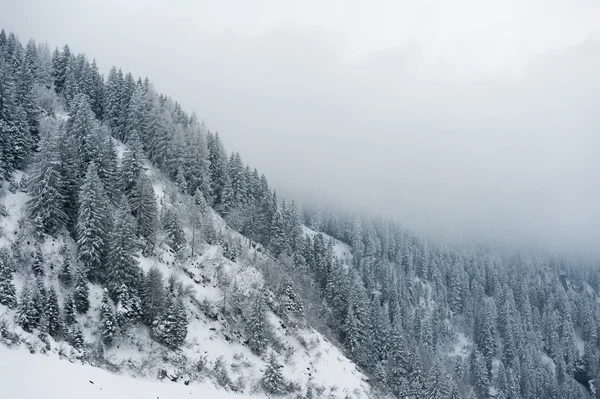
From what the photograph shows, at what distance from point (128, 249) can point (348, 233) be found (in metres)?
116

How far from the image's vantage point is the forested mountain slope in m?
39.7

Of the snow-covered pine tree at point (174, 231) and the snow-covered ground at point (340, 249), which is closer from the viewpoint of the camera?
the snow-covered pine tree at point (174, 231)

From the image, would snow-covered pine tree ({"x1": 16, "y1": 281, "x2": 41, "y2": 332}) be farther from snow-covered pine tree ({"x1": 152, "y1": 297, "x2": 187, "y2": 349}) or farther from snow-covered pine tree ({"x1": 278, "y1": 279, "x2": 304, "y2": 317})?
snow-covered pine tree ({"x1": 278, "y1": 279, "x2": 304, "y2": 317})

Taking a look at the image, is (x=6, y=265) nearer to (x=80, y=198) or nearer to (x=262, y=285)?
(x=80, y=198)

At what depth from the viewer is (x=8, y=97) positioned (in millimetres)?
51562

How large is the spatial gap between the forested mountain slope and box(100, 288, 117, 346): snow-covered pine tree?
0.13 metres

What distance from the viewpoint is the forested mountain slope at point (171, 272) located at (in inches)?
1564

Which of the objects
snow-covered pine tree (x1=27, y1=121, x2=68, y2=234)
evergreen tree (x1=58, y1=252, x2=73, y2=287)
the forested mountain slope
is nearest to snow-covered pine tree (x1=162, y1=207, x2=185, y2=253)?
the forested mountain slope

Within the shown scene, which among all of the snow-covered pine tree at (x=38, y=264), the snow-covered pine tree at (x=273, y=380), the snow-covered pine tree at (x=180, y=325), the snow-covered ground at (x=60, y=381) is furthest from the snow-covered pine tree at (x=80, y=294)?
the snow-covered pine tree at (x=273, y=380)

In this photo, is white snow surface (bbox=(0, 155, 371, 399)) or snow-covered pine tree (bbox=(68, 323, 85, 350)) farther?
snow-covered pine tree (bbox=(68, 323, 85, 350))

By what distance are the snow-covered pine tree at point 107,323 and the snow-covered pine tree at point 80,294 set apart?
6.99 feet

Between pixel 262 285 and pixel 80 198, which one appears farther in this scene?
pixel 262 285

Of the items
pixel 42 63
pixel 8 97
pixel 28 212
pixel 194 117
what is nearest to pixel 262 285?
pixel 28 212

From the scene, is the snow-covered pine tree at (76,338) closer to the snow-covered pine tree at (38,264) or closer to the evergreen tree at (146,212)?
the snow-covered pine tree at (38,264)
